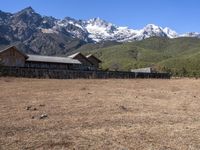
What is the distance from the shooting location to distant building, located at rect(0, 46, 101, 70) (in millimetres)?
86125

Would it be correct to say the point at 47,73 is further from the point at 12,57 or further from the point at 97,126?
the point at 97,126

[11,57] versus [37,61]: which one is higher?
[11,57]

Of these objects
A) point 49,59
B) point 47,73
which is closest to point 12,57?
point 49,59

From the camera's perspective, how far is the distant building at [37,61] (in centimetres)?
8612

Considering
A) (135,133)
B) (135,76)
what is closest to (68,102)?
(135,133)

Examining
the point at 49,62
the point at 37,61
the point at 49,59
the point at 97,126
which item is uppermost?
the point at 49,59

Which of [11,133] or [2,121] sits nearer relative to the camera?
[11,133]

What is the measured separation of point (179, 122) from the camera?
60.8 ft

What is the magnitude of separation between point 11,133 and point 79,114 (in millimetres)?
5523

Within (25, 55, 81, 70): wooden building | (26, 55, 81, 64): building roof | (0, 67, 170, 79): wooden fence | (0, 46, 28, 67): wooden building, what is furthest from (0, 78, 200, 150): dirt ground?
(26, 55, 81, 64): building roof

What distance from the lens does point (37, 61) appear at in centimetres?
9362

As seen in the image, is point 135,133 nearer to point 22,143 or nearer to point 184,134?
point 184,134

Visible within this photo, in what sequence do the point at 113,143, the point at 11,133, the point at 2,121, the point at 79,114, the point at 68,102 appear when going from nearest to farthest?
the point at 113,143 → the point at 11,133 → the point at 2,121 → the point at 79,114 → the point at 68,102

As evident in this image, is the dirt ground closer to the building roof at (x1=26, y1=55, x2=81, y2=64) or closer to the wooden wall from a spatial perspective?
the wooden wall
